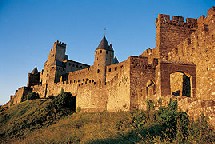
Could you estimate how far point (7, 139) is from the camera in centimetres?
2666

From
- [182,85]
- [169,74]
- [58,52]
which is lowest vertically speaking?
[182,85]

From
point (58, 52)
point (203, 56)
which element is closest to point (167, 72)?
point (203, 56)

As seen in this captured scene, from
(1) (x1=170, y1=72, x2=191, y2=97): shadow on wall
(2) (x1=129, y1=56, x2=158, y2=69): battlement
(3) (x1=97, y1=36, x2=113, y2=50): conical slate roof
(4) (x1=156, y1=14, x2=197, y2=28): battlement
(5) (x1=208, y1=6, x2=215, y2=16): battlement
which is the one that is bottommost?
(1) (x1=170, y1=72, x2=191, y2=97): shadow on wall

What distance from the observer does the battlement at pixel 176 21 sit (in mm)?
22422

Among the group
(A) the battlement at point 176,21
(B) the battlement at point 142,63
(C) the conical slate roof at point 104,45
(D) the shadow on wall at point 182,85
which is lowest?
(D) the shadow on wall at point 182,85

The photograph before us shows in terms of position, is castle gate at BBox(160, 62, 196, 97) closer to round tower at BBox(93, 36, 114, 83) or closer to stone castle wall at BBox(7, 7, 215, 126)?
stone castle wall at BBox(7, 7, 215, 126)

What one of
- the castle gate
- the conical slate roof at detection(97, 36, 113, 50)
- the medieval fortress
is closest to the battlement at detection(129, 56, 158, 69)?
the medieval fortress

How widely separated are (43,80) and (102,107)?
34.3 m

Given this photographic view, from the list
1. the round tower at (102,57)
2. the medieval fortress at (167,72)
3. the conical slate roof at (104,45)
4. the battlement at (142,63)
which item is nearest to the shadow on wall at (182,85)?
the medieval fortress at (167,72)

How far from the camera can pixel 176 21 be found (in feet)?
74.7

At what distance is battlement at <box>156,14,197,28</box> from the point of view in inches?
883

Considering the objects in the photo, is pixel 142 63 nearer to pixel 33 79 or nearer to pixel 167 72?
pixel 167 72

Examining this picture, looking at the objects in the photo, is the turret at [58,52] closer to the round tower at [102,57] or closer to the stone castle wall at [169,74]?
the round tower at [102,57]

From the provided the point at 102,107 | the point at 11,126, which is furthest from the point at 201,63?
the point at 11,126
